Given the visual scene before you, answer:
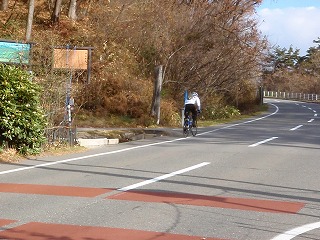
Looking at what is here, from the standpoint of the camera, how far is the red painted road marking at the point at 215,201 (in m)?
9.11

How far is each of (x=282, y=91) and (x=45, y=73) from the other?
107m

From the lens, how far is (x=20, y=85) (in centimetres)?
1518

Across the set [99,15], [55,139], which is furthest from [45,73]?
[99,15]

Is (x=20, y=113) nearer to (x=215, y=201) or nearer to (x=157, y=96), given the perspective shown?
(x=215, y=201)

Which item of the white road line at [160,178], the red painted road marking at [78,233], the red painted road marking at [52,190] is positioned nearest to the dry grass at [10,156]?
the red painted road marking at [52,190]

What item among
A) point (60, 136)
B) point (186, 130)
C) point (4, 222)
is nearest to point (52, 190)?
point (4, 222)

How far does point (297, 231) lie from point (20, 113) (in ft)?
30.1

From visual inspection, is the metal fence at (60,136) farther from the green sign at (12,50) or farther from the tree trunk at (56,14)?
the tree trunk at (56,14)

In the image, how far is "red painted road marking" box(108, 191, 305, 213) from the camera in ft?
29.9

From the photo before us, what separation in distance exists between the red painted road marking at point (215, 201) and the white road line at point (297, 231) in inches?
36.9

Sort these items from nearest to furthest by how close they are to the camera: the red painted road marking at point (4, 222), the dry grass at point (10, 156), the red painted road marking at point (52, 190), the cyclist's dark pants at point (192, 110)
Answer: the red painted road marking at point (4, 222)
the red painted road marking at point (52, 190)
the dry grass at point (10, 156)
the cyclist's dark pants at point (192, 110)

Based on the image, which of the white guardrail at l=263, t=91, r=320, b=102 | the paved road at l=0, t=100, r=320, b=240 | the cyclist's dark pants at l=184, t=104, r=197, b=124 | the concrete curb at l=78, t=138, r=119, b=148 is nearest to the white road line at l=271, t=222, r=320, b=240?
the paved road at l=0, t=100, r=320, b=240

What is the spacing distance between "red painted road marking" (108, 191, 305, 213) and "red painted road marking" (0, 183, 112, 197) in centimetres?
54

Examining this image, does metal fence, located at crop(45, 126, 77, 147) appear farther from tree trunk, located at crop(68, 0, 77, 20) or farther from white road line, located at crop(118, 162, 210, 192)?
tree trunk, located at crop(68, 0, 77, 20)
